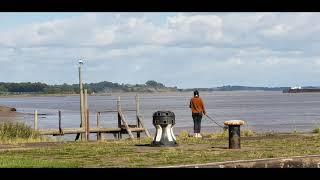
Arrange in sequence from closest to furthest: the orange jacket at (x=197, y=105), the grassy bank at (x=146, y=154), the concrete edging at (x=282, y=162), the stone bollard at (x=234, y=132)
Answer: the concrete edging at (x=282, y=162), the grassy bank at (x=146, y=154), the stone bollard at (x=234, y=132), the orange jacket at (x=197, y=105)

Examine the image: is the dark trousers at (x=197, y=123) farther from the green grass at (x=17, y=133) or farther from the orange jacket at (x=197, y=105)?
the green grass at (x=17, y=133)

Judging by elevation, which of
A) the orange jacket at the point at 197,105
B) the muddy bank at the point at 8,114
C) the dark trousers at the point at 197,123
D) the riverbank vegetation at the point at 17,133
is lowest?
the muddy bank at the point at 8,114

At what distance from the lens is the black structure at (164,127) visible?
15.8 m

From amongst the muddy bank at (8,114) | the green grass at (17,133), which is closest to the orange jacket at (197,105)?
the green grass at (17,133)

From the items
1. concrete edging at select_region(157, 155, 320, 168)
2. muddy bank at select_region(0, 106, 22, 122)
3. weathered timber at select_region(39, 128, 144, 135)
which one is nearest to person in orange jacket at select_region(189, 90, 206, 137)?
weathered timber at select_region(39, 128, 144, 135)

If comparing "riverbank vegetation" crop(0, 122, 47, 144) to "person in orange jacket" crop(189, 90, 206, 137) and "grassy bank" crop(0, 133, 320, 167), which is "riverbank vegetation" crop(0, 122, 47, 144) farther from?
"person in orange jacket" crop(189, 90, 206, 137)

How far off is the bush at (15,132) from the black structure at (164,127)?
22.8 ft
